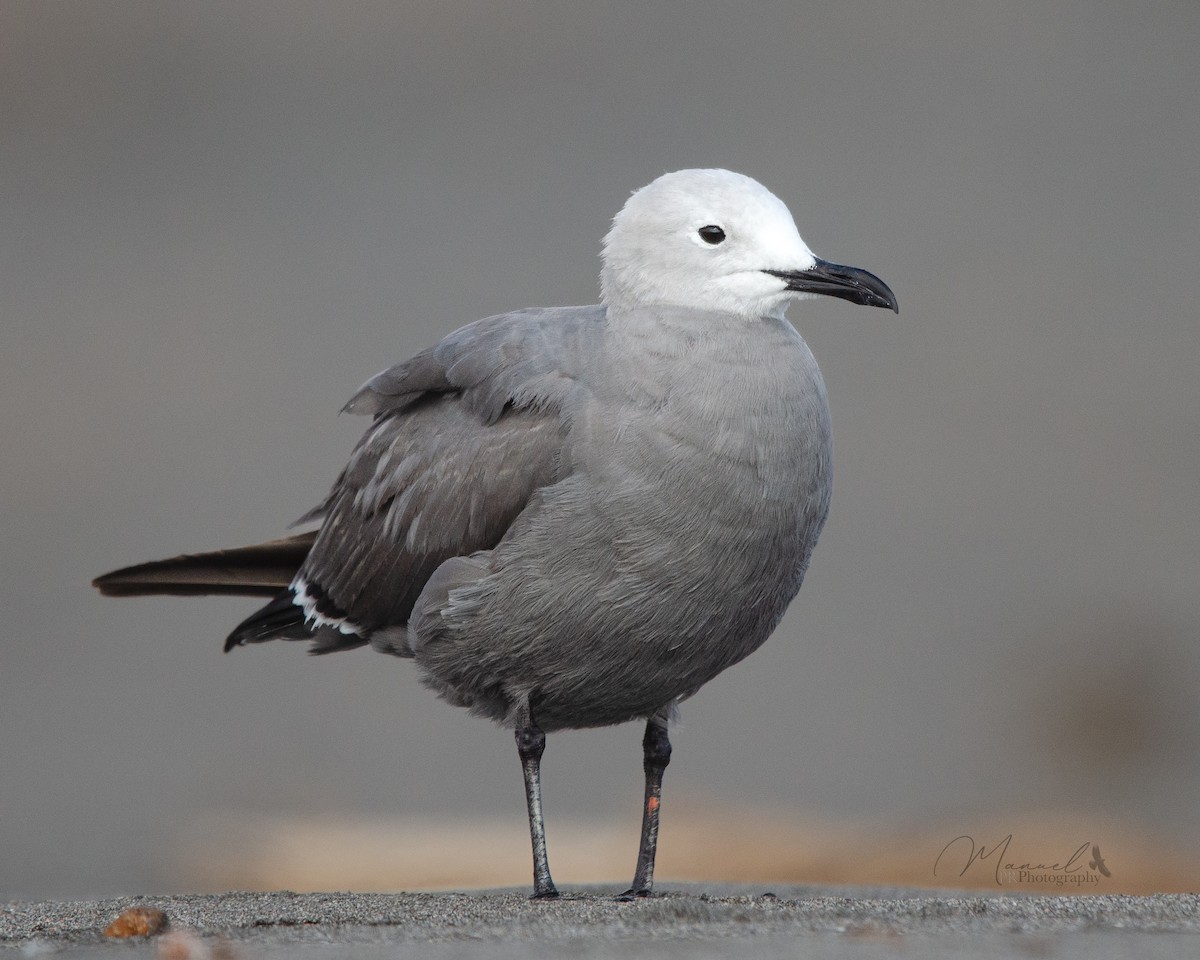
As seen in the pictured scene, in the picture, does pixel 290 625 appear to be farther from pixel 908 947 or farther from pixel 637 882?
pixel 908 947

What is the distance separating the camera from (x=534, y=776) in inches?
143

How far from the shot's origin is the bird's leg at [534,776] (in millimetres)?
3568

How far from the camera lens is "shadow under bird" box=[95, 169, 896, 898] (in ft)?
11.0

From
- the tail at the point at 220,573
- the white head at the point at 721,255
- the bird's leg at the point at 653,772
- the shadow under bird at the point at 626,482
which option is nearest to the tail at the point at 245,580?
the tail at the point at 220,573

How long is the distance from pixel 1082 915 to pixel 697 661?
1.04 metres

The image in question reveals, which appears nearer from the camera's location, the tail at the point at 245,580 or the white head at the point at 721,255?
the white head at the point at 721,255

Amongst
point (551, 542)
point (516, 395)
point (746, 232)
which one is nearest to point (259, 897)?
point (551, 542)

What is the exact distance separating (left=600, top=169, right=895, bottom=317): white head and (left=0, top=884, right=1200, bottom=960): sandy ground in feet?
4.37

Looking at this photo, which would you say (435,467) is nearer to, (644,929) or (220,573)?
(220,573)

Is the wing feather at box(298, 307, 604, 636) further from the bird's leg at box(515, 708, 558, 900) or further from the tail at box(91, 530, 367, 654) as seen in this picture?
the bird's leg at box(515, 708, 558, 900)

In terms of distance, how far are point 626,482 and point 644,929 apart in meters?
1.06

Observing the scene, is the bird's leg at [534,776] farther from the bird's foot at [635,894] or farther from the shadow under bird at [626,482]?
the bird's foot at [635,894]

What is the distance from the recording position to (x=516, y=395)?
3.57 metres

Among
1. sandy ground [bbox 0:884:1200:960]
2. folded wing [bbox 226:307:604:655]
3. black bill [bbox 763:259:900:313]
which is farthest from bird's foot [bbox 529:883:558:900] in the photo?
black bill [bbox 763:259:900:313]
